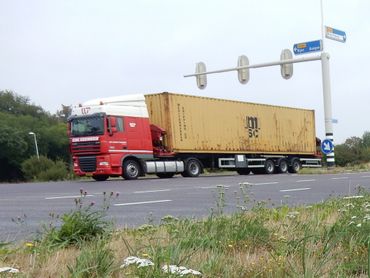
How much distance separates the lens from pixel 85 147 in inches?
902

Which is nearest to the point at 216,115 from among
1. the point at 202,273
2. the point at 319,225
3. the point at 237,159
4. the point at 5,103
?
the point at 237,159

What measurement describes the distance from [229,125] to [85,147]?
8740mm

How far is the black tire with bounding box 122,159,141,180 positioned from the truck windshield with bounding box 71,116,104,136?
1894 millimetres

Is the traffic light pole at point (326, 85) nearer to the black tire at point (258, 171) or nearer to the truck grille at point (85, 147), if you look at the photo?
the black tire at point (258, 171)

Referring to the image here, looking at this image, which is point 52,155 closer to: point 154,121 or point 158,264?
point 154,121

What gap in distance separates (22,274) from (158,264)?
815mm

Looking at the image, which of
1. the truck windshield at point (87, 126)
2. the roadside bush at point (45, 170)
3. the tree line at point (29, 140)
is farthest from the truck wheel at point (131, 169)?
the tree line at point (29, 140)

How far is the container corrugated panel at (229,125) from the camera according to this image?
25.3 metres

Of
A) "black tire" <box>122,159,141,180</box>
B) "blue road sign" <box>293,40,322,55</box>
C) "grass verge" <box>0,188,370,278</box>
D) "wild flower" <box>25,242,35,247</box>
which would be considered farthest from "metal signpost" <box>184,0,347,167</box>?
"wild flower" <box>25,242,35,247</box>

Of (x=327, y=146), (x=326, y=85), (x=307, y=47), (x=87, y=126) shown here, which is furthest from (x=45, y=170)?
(x=307, y=47)

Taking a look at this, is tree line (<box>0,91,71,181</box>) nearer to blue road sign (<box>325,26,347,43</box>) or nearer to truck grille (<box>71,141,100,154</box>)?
truck grille (<box>71,141,100,154</box>)

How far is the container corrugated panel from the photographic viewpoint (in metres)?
25.3

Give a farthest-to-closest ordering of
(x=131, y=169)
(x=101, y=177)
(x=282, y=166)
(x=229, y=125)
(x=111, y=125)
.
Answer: (x=282, y=166), (x=229, y=125), (x=101, y=177), (x=131, y=169), (x=111, y=125)

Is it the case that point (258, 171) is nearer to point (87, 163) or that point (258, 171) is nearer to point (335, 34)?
point (335, 34)
